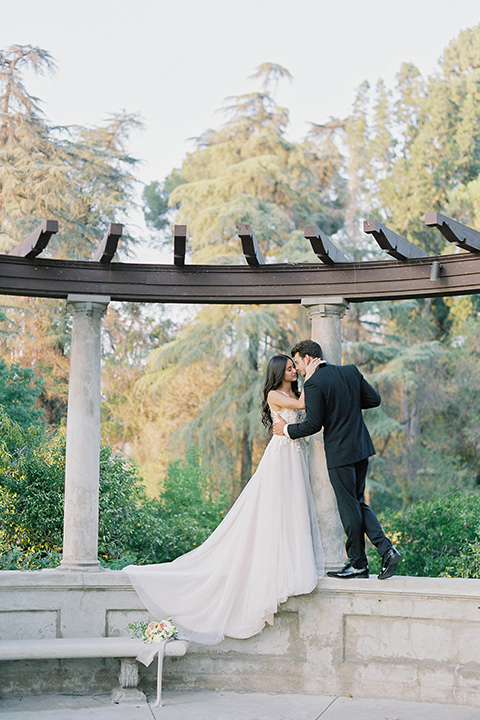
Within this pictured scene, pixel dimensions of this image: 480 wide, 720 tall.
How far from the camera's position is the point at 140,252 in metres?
23.4

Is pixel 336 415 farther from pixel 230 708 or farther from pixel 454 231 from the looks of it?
pixel 230 708

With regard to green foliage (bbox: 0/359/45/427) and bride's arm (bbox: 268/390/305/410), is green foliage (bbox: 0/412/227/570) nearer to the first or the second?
green foliage (bbox: 0/359/45/427)

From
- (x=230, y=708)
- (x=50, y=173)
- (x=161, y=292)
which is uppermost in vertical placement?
(x=50, y=173)

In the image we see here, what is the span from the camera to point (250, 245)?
6.06 metres

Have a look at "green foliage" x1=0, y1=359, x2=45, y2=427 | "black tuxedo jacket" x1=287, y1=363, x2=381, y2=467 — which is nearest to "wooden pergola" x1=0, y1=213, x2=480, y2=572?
"black tuxedo jacket" x1=287, y1=363, x2=381, y2=467

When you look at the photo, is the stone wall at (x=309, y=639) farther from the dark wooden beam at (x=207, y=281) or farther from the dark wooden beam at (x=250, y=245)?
the dark wooden beam at (x=250, y=245)

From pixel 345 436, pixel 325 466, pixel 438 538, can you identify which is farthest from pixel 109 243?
pixel 438 538

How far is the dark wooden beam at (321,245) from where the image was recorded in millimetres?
5719

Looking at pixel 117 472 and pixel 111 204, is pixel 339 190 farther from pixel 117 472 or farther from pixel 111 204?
pixel 117 472

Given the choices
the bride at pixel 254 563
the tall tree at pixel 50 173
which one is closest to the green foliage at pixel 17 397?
the tall tree at pixel 50 173

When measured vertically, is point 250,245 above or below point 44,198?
below

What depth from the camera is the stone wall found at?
562cm

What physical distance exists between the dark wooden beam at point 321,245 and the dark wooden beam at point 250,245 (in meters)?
0.40

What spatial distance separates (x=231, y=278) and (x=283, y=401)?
113 cm
